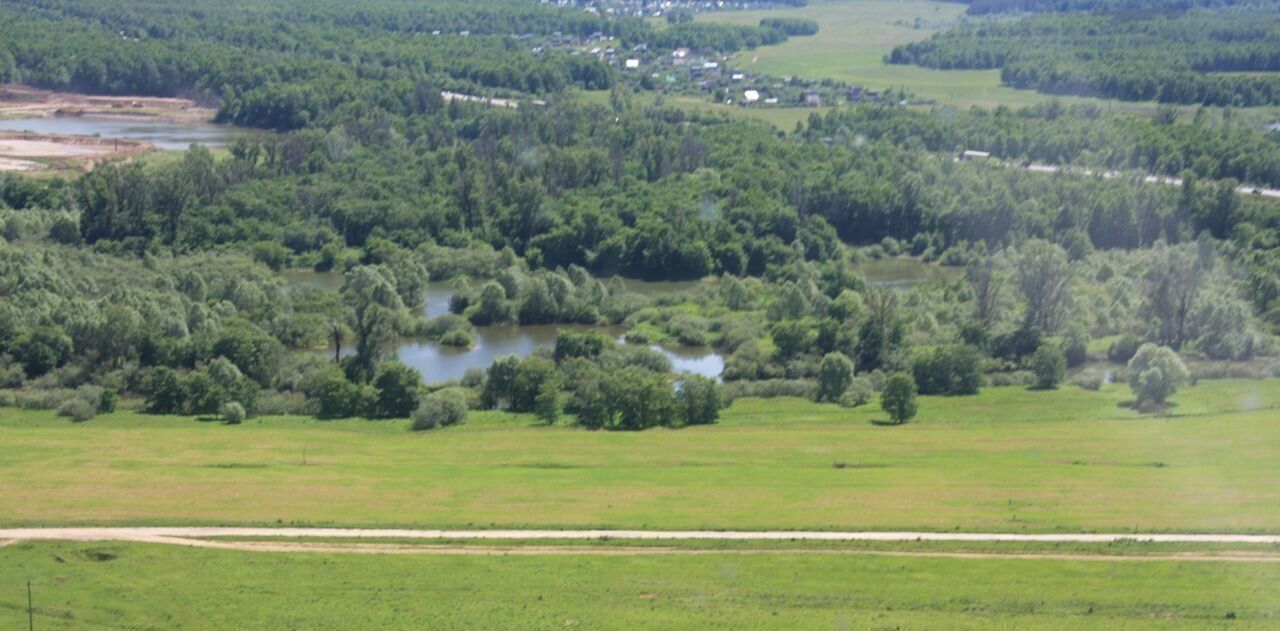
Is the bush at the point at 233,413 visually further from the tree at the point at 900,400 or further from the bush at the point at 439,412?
the tree at the point at 900,400

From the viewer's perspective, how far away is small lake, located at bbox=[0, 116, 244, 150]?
103562 mm

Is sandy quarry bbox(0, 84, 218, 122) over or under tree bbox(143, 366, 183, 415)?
under

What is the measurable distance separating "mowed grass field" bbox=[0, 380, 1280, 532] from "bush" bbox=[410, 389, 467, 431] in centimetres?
58

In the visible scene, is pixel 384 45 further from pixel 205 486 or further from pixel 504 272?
pixel 205 486

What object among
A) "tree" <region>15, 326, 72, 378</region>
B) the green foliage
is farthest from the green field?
"tree" <region>15, 326, 72, 378</region>

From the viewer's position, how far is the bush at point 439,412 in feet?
160

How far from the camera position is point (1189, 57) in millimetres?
118125

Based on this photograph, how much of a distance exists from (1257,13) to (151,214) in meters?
98.1

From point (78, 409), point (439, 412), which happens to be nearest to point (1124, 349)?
point (439, 412)

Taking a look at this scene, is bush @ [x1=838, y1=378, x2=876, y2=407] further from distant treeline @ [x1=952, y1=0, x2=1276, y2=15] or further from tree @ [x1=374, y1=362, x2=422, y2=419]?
distant treeline @ [x1=952, y1=0, x2=1276, y2=15]

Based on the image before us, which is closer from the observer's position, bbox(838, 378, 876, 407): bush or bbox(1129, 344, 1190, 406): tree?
bbox(1129, 344, 1190, 406): tree

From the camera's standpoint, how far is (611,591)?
110 feet

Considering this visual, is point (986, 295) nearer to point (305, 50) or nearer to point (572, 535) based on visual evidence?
point (572, 535)

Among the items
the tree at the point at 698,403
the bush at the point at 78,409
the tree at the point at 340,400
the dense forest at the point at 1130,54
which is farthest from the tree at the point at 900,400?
the dense forest at the point at 1130,54
